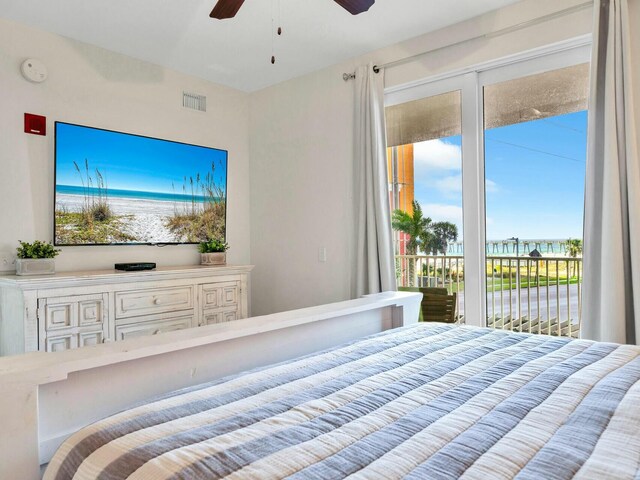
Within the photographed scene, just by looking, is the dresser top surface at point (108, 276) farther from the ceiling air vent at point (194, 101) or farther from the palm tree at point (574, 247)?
the palm tree at point (574, 247)

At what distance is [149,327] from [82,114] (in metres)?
1.60

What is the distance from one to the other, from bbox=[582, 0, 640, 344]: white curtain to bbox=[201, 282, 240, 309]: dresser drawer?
2384 mm

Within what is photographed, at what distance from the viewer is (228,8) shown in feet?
6.57

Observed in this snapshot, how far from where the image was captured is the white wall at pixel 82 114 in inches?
111

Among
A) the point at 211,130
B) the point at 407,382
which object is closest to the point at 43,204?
the point at 211,130

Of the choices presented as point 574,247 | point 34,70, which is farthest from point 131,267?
point 574,247

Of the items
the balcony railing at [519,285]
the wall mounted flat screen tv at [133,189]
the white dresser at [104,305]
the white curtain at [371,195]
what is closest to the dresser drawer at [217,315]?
the white dresser at [104,305]

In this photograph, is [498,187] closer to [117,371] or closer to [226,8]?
[226,8]

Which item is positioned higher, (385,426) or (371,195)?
(371,195)

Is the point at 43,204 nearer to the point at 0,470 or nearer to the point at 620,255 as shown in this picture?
the point at 0,470

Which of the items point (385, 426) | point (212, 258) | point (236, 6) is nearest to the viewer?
point (385, 426)

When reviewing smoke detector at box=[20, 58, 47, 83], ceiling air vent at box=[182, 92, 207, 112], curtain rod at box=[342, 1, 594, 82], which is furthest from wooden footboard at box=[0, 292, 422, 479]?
ceiling air vent at box=[182, 92, 207, 112]

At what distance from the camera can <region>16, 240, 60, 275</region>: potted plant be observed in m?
2.63

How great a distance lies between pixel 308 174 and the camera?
3777 millimetres
